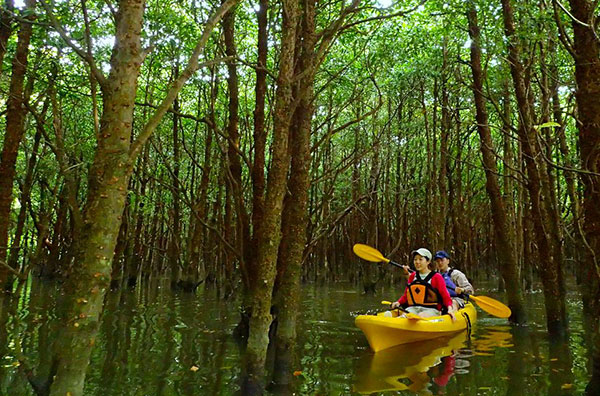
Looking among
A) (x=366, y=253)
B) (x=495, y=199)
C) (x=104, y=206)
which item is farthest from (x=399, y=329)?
(x=104, y=206)

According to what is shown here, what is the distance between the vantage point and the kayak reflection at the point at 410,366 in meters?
4.33

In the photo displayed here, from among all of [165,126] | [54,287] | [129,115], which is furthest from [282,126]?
[54,287]

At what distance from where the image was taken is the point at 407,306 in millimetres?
6539

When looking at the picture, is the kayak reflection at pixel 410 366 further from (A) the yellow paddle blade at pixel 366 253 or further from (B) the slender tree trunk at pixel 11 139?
(B) the slender tree trunk at pixel 11 139

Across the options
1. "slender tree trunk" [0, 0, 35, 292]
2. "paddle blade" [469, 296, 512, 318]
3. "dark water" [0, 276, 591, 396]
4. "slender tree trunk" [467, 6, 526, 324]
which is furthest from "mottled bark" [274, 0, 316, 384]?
"paddle blade" [469, 296, 512, 318]

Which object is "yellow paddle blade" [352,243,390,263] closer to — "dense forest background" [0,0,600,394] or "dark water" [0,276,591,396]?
"dense forest background" [0,0,600,394]

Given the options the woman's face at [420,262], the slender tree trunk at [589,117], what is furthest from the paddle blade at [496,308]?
the slender tree trunk at [589,117]

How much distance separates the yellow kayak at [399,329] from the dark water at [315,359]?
0.38 feet

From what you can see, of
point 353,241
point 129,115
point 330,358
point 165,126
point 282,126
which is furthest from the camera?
point 353,241

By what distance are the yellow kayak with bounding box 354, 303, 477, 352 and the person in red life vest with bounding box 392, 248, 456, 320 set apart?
198mm

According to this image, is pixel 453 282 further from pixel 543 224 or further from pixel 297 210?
pixel 297 210

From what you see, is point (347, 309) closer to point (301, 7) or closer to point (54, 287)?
point (301, 7)

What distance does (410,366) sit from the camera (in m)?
5.07

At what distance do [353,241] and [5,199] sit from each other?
41.8ft
